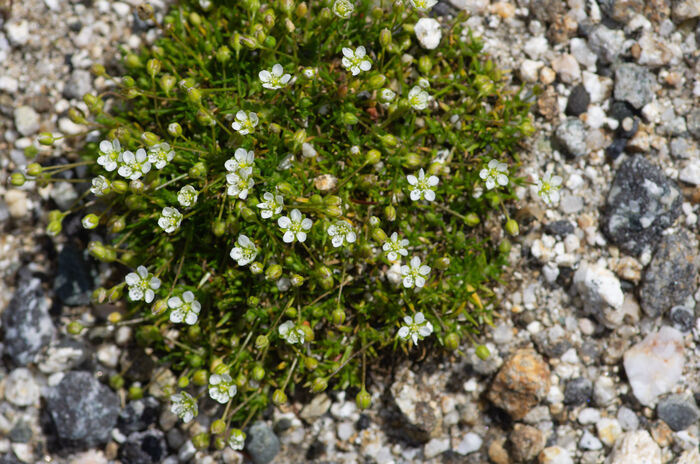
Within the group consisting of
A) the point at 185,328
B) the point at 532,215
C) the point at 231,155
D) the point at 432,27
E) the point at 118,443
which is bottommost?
the point at 118,443

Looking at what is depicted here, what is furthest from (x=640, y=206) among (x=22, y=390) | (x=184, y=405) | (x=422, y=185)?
(x=22, y=390)

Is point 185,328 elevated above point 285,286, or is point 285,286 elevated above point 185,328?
point 285,286

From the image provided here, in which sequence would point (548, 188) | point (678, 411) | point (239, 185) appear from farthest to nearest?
1. point (678, 411)
2. point (548, 188)
3. point (239, 185)

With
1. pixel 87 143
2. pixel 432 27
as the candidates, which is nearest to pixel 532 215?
pixel 432 27

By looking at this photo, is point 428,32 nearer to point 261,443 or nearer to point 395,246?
point 395,246

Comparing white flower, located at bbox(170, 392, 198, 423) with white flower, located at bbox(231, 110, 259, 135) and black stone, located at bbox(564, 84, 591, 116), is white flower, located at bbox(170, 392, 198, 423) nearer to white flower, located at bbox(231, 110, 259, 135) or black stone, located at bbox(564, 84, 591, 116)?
white flower, located at bbox(231, 110, 259, 135)

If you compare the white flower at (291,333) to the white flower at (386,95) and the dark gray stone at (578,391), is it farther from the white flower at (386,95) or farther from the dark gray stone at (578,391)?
the dark gray stone at (578,391)

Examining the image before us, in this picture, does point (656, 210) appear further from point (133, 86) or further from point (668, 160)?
point (133, 86)
